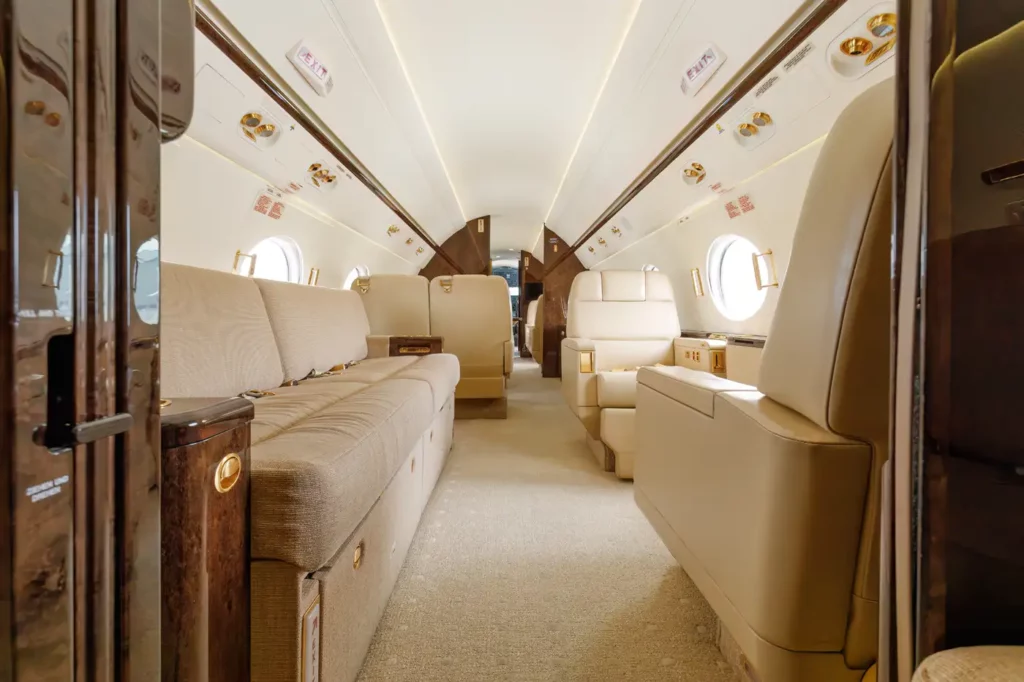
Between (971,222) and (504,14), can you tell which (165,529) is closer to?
(971,222)

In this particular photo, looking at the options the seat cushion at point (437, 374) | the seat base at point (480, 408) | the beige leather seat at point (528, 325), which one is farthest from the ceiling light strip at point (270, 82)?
the beige leather seat at point (528, 325)

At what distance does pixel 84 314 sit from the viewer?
476 millimetres

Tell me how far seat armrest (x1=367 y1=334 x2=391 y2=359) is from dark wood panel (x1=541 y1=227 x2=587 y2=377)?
4117mm

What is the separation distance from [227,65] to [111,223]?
8.48 ft

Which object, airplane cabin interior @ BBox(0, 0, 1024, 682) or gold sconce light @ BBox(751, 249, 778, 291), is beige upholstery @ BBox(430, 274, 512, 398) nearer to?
airplane cabin interior @ BBox(0, 0, 1024, 682)

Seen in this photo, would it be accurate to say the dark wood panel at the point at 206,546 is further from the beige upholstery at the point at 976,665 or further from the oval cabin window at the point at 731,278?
the oval cabin window at the point at 731,278

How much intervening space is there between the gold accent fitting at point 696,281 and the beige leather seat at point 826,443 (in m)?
4.29

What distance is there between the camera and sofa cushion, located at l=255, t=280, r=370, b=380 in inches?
91.7

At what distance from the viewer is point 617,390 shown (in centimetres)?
290

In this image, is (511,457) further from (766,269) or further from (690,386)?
(766,269)

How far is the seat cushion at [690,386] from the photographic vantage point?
1.14 m

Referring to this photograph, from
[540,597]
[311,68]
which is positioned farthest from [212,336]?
[311,68]

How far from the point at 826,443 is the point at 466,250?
9.33m

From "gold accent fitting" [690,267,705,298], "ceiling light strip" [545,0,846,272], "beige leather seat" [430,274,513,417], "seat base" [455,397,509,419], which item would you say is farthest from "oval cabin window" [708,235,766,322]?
"seat base" [455,397,509,419]
